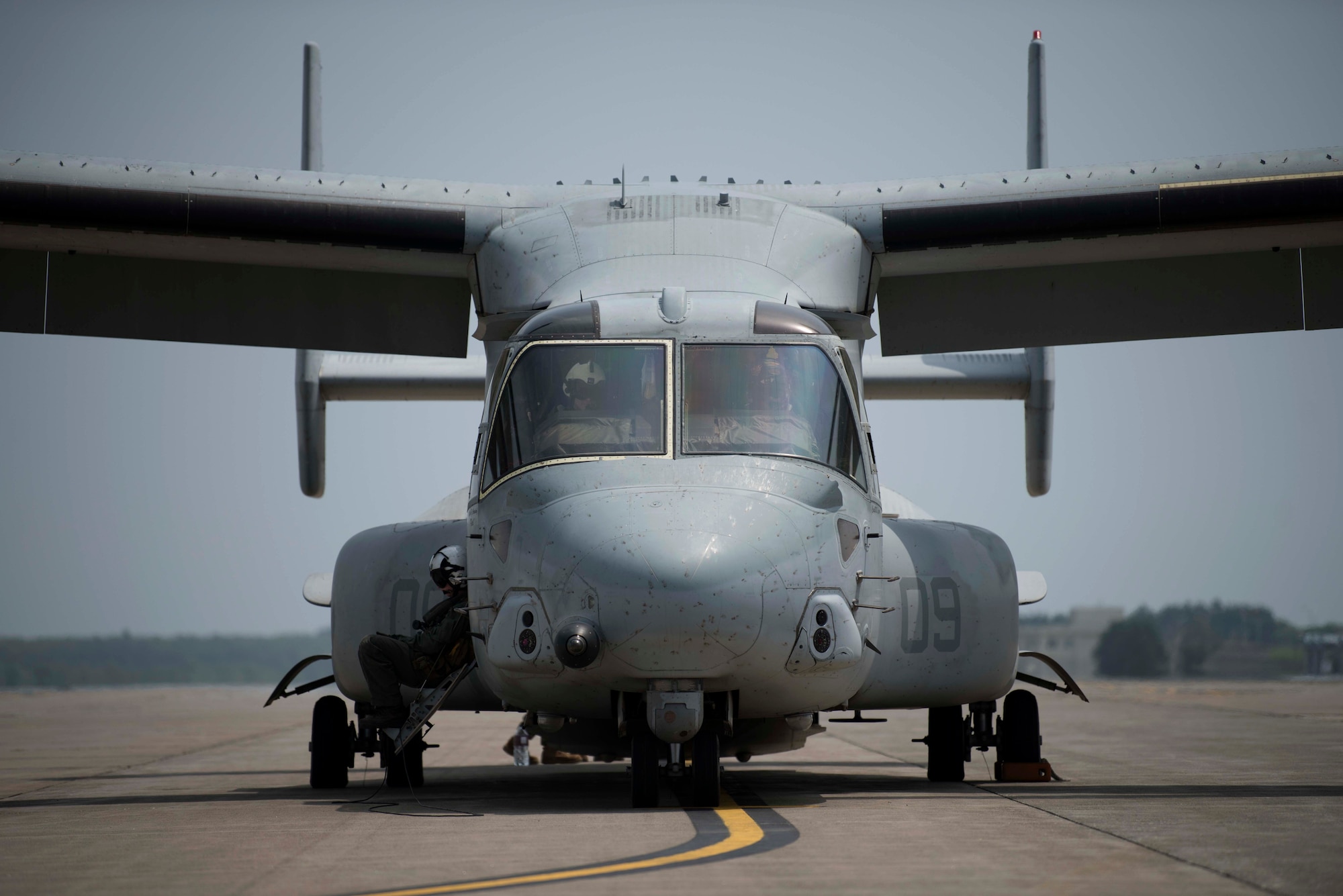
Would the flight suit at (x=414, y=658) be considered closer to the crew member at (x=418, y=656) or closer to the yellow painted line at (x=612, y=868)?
the crew member at (x=418, y=656)

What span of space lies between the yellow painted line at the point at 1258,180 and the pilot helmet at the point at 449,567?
5.78m

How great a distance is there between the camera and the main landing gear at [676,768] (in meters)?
8.46

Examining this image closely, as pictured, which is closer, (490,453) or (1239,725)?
(490,453)

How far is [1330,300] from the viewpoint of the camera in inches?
493

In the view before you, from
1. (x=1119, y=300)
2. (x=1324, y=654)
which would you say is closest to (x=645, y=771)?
(x=1119, y=300)

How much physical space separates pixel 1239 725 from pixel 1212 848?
17562 mm

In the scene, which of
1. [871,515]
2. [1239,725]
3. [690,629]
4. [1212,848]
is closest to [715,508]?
[690,629]

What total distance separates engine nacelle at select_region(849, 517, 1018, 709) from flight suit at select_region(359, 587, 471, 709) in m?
2.80

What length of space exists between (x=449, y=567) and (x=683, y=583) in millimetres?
3036

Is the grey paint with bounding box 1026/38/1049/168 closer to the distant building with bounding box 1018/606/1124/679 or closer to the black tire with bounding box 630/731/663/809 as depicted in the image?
the black tire with bounding box 630/731/663/809

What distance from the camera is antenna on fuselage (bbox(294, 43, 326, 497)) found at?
16.0 m

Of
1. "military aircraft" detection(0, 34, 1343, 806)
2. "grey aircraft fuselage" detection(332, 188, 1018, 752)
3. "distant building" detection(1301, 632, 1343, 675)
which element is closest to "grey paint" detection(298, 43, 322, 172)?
"military aircraft" detection(0, 34, 1343, 806)

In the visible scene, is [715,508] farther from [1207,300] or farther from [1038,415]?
[1038,415]

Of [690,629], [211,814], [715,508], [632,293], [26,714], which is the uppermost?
[632,293]
